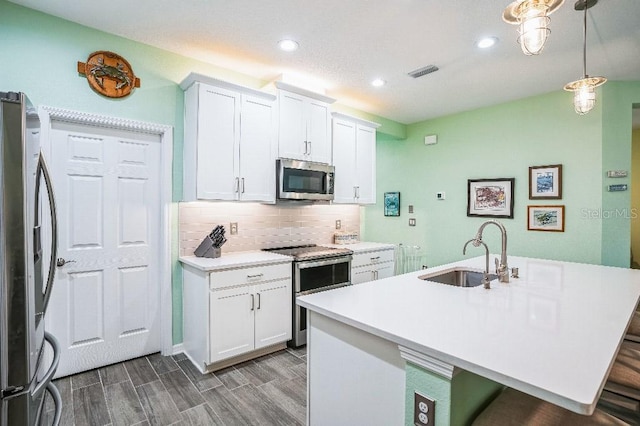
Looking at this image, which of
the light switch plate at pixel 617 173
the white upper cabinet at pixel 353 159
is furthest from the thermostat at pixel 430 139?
the light switch plate at pixel 617 173

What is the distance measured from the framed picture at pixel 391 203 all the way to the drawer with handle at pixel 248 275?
3036mm

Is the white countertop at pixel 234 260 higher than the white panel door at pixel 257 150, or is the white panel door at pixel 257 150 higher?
the white panel door at pixel 257 150

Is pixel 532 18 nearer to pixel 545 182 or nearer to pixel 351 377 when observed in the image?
pixel 351 377

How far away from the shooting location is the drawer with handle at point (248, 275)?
264cm

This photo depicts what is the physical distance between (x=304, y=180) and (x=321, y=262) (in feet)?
2.99

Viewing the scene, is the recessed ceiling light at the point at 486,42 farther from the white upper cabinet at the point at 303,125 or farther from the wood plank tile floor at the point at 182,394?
the wood plank tile floor at the point at 182,394

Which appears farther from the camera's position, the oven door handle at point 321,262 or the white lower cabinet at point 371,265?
the white lower cabinet at point 371,265

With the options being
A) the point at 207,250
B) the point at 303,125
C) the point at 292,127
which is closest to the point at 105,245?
the point at 207,250

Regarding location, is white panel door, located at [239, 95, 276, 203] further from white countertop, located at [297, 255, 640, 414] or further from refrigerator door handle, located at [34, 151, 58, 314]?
refrigerator door handle, located at [34, 151, 58, 314]

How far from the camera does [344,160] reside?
4.05 metres

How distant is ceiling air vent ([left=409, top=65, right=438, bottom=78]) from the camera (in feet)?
10.6

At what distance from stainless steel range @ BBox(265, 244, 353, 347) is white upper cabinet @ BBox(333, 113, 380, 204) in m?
0.82

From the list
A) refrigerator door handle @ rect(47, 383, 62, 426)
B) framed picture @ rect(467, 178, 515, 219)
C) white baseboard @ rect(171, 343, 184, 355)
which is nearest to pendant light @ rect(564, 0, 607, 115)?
framed picture @ rect(467, 178, 515, 219)

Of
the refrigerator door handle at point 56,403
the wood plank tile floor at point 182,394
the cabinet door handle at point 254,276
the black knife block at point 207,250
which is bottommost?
the wood plank tile floor at point 182,394
